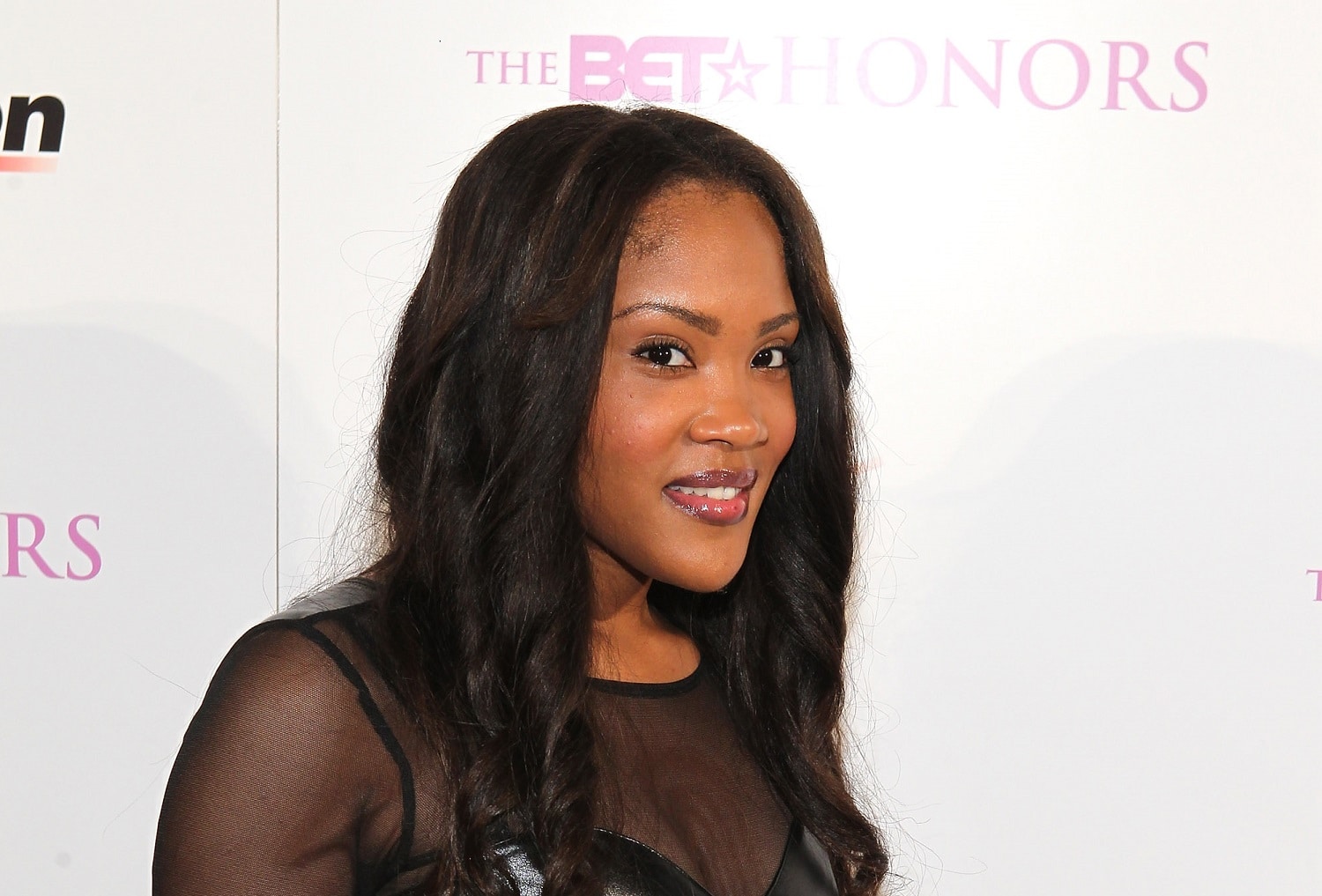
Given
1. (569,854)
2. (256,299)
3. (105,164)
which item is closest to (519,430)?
(569,854)

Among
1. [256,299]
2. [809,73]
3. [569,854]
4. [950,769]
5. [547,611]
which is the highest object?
[809,73]

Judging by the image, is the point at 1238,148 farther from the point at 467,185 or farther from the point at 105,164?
the point at 105,164

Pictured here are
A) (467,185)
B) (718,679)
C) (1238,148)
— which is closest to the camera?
(467,185)

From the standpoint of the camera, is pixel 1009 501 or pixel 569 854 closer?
pixel 569 854

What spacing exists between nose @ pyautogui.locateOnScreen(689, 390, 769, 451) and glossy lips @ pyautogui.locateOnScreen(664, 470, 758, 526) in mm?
28

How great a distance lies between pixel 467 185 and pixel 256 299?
0.72m

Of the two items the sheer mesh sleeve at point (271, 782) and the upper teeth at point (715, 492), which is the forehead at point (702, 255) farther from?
the sheer mesh sleeve at point (271, 782)

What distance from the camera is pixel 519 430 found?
116 cm

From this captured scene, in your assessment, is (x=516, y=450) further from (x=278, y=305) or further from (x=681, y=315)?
(x=278, y=305)

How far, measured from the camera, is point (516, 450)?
45.6 inches

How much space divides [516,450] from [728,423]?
0.61 ft

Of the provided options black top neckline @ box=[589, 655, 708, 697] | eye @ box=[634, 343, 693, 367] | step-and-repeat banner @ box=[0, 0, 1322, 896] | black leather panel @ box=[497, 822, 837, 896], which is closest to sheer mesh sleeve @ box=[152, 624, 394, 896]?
black leather panel @ box=[497, 822, 837, 896]

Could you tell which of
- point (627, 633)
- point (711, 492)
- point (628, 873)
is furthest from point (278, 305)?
point (628, 873)

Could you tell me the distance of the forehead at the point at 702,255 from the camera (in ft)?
3.83
